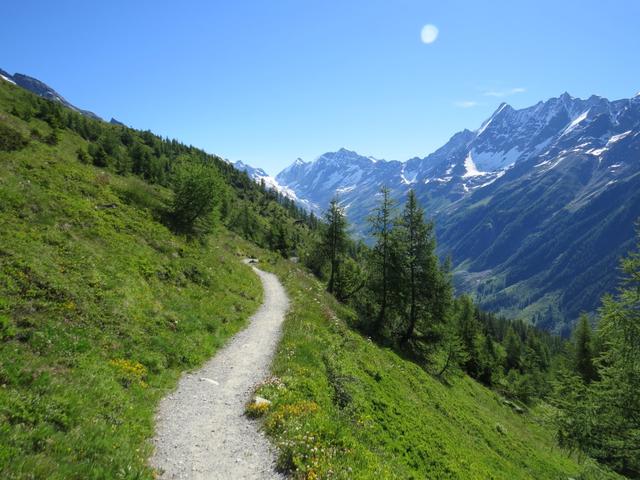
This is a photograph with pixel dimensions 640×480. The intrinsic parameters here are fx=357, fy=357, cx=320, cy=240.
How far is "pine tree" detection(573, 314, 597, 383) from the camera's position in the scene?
57841 mm

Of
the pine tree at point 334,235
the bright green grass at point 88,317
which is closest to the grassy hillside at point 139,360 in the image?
the bright green grass at point 88,317

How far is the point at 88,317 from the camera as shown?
1495 centimetres

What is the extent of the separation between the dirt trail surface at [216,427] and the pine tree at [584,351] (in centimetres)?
6105

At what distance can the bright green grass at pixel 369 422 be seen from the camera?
11.2m

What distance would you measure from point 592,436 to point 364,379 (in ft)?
46.7

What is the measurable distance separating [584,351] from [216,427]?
67573mm

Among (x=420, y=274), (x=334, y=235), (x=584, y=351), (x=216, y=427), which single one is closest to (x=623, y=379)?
(x=420, y=274)

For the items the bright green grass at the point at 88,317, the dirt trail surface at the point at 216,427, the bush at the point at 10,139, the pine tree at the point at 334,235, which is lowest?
the dirt trail surface at the point at 216,427

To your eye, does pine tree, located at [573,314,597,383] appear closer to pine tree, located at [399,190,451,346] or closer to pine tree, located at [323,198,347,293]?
pine tree, located at [399,190,451,346]

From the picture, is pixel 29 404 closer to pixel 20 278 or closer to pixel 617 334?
pixel 20 278

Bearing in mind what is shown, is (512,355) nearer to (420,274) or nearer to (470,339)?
(470,339)

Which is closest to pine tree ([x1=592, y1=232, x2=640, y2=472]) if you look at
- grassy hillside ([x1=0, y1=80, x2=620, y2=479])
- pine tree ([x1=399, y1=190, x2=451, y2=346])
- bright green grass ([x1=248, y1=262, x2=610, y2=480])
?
bright green grass ([x1=248, y1=262, x2=610, y2=480])

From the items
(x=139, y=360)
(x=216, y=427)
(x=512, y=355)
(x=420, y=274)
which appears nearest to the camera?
(x=216, y=427)

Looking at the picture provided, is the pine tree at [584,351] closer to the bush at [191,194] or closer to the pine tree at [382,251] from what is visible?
the pine tree at [382,251]
